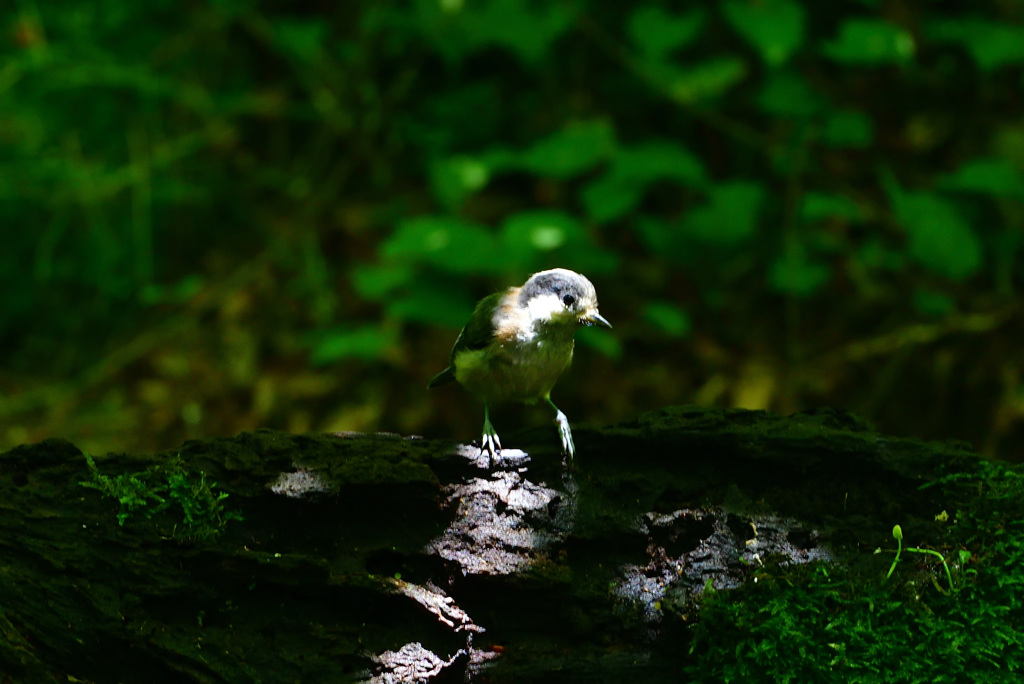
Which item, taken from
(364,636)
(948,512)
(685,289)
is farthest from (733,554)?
(685,289)

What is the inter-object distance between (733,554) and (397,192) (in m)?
5.20

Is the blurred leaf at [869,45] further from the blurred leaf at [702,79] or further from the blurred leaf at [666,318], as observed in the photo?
the blurred leaf at [666,318]

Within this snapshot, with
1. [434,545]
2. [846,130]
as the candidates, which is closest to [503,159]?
[846,130]

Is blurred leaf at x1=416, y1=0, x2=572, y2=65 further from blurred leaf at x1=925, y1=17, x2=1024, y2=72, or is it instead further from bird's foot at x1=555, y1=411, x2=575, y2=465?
bird's foot at x1=555, y1=411, x2=575, y2=465

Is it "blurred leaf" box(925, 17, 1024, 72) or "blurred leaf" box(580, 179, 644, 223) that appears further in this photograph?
"blurred leaf" box(580, 179, 644, 223)

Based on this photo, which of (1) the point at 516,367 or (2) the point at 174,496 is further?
(1) the point at 516,367

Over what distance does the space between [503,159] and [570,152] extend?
43cm

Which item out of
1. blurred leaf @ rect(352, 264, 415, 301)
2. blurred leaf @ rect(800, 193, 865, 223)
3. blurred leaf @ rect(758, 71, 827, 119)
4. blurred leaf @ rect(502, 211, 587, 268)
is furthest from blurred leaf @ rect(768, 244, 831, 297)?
blurred leaf @ rect(352, 264, 415, 301)

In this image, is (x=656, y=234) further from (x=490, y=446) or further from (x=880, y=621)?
(x=880, y=621)

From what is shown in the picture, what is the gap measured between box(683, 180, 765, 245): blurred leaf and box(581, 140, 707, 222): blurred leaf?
18 centimetres

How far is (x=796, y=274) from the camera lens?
564 cm

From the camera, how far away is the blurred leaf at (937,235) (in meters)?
5.24

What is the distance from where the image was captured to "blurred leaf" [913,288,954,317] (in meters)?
5.48

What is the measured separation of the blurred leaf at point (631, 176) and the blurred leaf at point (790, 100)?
59cm
